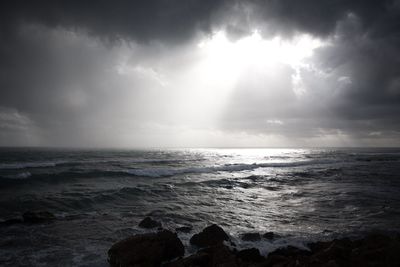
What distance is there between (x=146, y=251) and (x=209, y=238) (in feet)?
10.2

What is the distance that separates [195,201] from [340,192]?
1257 cm

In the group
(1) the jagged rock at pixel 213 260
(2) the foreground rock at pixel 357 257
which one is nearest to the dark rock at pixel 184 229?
(1) the jagged rock at pixel 213 260

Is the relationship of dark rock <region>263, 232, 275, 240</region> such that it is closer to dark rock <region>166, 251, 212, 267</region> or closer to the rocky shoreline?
the rocky shoreline

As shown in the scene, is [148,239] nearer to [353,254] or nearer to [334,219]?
[353,254]

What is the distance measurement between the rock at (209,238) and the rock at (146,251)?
1.30 meters

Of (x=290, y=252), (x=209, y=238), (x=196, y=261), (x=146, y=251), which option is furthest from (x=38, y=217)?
(x=290, y=252)

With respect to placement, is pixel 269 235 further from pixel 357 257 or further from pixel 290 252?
pixel 357 257

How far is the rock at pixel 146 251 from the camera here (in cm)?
787

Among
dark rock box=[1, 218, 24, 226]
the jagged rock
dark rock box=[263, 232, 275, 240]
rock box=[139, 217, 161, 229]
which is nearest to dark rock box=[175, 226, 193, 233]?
rock box=[139, 217, 161, 229]

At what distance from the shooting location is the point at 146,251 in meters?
8.12

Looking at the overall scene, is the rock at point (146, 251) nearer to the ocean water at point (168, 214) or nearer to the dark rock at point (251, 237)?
the ocean water at point (168, 214)

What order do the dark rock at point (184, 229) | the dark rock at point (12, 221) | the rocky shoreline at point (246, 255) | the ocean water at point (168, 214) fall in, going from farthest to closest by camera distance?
1. the dark rock at point (12, 221)
2. the dark rock at point (184, 229)
3. the ocean water at point (168, 214)
4. the rocky shoreline at point (246, 255)

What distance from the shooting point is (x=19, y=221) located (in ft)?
43.7

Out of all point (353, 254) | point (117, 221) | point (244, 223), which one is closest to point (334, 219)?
point (244, 223)
